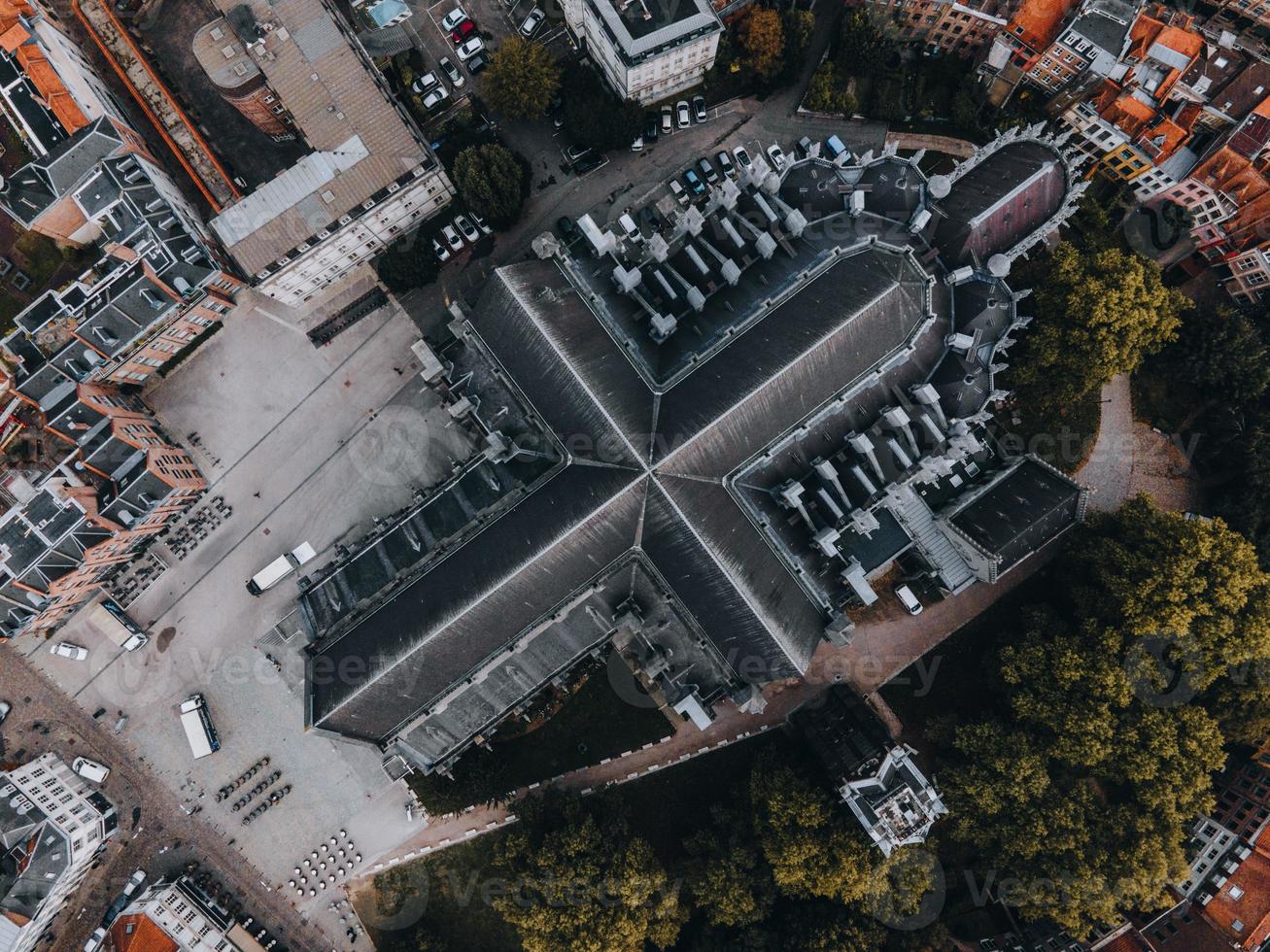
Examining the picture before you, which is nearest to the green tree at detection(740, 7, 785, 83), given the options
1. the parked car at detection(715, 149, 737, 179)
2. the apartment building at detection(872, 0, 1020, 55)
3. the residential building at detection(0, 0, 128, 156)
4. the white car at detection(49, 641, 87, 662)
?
the parked car at detection(715, 149, 737, 179)

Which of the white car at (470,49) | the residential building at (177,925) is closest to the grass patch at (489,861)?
the residential building at (177,925)

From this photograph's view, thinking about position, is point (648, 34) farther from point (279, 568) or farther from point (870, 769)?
point (870, 769)

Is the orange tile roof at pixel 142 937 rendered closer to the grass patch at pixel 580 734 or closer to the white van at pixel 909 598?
the grass patch at pixel 580 734

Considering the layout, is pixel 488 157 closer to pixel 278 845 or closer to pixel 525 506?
pixel 525 506

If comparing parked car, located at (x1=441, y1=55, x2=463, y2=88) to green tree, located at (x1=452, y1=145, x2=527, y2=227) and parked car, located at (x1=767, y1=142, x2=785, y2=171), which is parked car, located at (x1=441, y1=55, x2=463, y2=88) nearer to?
green tree, located at (x1=452, y1=145, x2=527, y2=227)

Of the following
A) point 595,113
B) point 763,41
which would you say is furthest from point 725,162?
point 595,113

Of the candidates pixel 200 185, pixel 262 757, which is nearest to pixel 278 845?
pixel 262 757

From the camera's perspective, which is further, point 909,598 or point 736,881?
point 909,598

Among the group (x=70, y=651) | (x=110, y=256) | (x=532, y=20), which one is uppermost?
(x=110, y=256)
